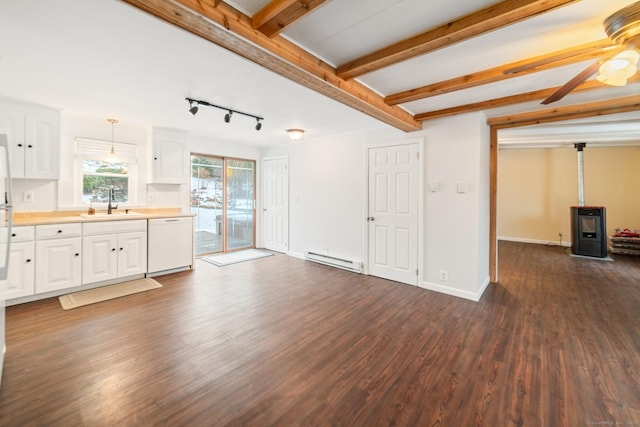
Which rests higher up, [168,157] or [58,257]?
[168,157]

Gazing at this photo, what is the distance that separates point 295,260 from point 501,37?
455cm

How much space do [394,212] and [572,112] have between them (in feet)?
7.92

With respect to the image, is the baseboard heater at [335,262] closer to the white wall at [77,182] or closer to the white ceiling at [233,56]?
the white ceiling at [233,56]

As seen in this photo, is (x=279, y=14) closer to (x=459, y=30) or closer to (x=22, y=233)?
(x=459, y=30)

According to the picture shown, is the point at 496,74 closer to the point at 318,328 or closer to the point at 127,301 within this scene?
the point at 318,328

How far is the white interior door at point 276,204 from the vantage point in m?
5.99

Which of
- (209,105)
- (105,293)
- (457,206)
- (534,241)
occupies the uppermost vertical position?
(209,105)

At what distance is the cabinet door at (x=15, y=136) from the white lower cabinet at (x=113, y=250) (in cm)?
98

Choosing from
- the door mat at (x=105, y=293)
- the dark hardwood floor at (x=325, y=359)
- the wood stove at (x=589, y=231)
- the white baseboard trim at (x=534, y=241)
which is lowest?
the dark hardwood floor at (x=325, y=359)

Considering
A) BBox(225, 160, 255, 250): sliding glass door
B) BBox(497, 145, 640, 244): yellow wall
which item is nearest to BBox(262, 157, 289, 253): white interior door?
BBox(225, 160, 255, 250): sliding glass door

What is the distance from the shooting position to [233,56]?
218cm

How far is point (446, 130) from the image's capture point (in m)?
3.68

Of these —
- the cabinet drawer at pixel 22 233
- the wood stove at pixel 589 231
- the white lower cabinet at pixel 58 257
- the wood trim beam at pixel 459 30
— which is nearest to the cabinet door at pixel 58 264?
the white lower cabinet at pixel 58 257

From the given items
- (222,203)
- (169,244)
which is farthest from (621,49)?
(222,203)
